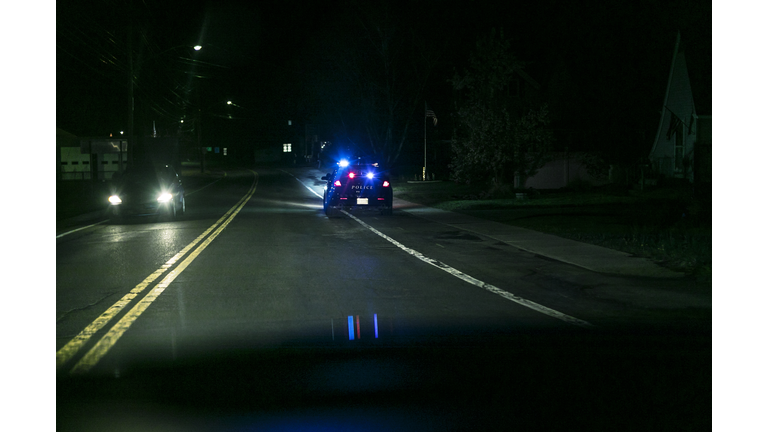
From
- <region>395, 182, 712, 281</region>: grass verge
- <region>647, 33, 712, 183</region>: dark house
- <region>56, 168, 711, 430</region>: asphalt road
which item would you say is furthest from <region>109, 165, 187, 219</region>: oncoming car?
<region>647, 33, 712, 183</region>: dark house

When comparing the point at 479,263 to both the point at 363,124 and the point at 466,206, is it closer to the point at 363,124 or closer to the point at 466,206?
the point at 466,206

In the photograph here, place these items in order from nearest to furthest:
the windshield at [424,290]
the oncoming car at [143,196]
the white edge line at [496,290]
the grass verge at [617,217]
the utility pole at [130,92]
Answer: the windshield at [424,290], the white edge line at [496,290], the grass verge at [617,217], the oncoming car at [143,196], the utility pole at [130,92]

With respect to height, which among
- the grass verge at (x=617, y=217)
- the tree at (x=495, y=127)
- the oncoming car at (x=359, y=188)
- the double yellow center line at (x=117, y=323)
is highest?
the tree at (x=495, y=127)

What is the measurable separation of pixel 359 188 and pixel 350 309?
46.6ft

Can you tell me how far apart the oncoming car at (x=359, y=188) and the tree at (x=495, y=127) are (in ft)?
27.4

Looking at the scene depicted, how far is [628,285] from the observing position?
10.6m

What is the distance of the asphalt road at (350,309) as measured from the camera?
6.62 meters

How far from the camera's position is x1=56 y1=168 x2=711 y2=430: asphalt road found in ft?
21.7

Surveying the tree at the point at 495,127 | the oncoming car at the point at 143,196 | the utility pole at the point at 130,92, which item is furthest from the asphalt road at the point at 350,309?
the utility pole at the point at 130,92

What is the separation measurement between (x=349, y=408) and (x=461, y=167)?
26614 millimetres

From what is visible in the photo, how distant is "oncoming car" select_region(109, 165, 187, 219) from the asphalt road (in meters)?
5.00

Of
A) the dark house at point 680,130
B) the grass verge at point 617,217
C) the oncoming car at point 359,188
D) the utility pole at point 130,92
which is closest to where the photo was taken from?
the grass verge at point 617,217

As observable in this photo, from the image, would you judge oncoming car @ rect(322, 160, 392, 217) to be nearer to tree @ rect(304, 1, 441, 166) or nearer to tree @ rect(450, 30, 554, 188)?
tree @ rect(450, 30, 554, 188)

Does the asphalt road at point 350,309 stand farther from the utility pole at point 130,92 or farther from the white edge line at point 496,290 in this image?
the utility pole at point 130,92
